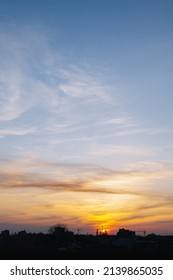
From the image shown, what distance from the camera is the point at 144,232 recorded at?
16738cm
